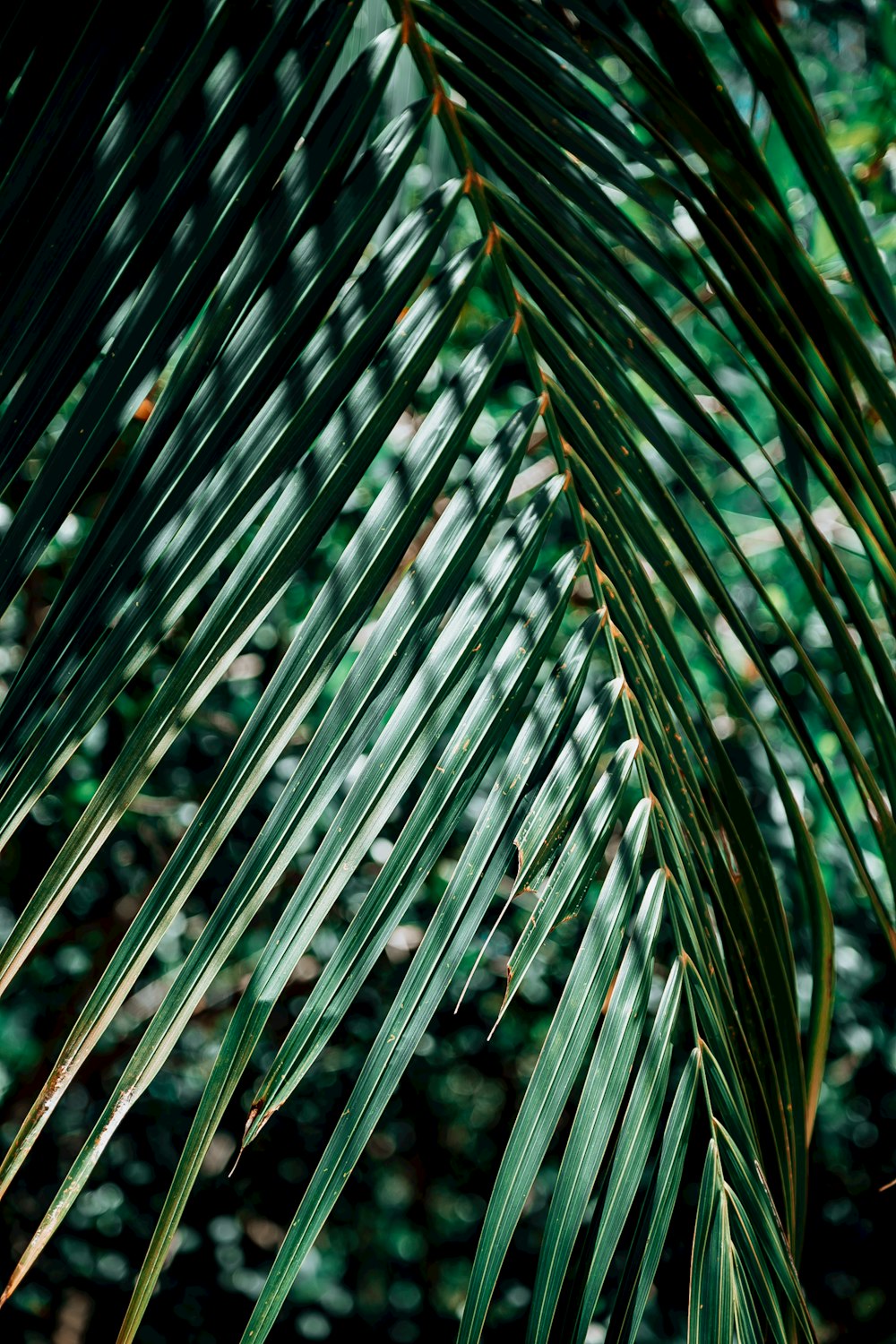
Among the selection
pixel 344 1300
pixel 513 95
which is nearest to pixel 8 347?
pixel 513 95

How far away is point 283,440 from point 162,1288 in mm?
1538

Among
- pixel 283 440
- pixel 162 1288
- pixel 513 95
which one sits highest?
pixel 513 95

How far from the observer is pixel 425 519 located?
37cm

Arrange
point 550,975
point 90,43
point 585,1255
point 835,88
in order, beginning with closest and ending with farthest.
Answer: point 90,43
point 585,1255
point 835,88
point 550,975

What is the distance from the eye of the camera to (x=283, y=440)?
320 millimetres

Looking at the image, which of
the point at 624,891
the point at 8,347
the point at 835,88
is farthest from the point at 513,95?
the point at 835,88

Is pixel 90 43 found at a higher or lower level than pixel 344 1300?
higher

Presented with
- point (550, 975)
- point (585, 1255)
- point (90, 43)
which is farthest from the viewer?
point (550, 975)

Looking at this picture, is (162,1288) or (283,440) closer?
(283,440)

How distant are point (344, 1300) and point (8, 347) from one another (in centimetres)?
154

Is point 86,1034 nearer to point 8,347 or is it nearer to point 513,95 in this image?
point 8,347

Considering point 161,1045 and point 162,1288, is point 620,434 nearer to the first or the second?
point 161,1045

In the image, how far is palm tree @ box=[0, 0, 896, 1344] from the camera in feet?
0.98

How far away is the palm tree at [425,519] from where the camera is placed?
30cm
